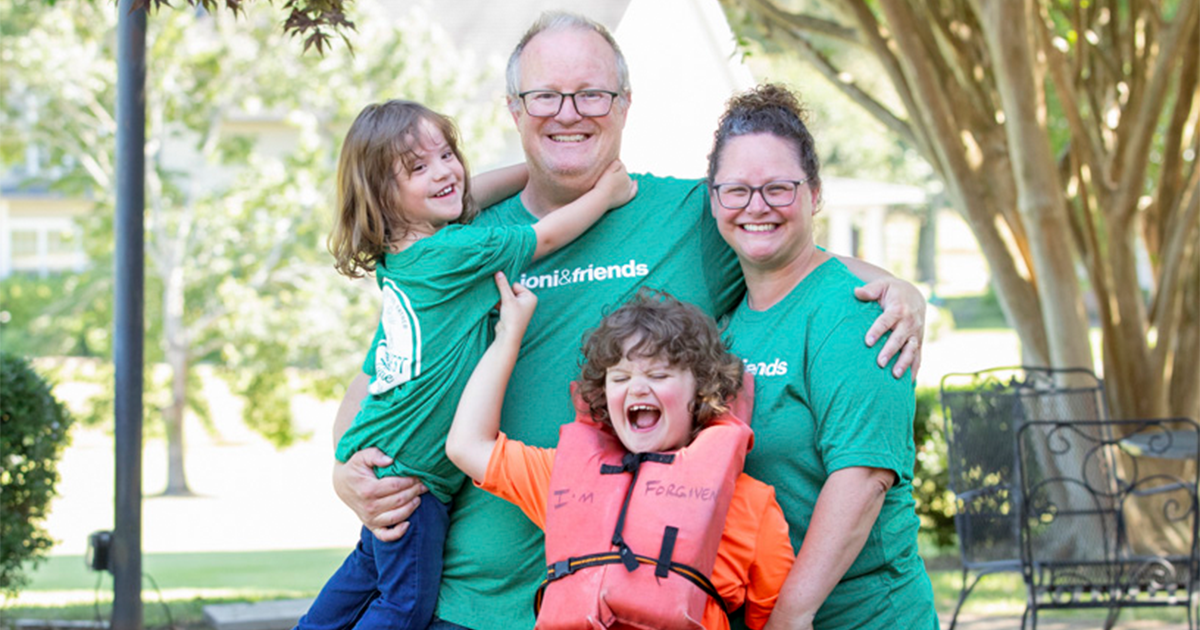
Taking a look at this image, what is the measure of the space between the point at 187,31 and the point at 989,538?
490 inches

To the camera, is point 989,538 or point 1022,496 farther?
point 989,538

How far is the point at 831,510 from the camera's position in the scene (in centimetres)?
233

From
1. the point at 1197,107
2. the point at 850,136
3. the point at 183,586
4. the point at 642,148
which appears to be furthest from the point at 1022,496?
the point at 850,136

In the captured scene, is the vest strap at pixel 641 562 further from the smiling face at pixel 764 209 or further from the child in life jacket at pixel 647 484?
the smiling face at pixel 764 209

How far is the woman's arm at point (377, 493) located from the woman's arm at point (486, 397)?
16cm

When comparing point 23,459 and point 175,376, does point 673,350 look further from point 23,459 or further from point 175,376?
point 175,376

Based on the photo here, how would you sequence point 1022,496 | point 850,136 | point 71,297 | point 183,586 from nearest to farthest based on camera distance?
point 1022,496, point 183,586, point 71,297, point 850,136

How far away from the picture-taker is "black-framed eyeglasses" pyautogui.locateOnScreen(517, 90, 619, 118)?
2801 mm

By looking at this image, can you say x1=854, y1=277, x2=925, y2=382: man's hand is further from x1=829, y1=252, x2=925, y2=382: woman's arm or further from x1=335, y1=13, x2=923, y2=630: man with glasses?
x1=335, y1=13, x2=923, y2=630: man with glasses

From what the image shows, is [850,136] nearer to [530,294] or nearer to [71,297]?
[71,297]

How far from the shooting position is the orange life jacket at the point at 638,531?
86.8 inches

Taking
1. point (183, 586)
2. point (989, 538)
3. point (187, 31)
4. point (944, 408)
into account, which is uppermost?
point (187, 31)

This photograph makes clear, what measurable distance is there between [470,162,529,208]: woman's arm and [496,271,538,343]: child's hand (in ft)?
1.48

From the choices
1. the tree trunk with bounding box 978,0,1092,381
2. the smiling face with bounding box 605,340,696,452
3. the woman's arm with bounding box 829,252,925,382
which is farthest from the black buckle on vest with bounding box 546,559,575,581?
the tree trunk with bounding box 978,0,1092,381
